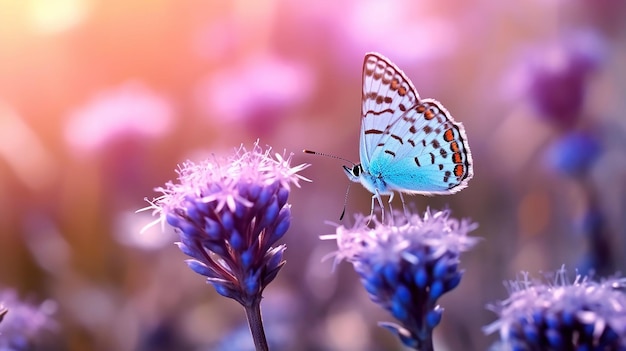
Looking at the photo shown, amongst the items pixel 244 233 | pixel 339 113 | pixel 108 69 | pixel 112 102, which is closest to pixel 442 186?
pixel 244 233

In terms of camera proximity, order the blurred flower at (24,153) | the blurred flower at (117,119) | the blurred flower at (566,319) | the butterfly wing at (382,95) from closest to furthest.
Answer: the blurred flower at (566,319), the butterfly wing at (382,95), the blurred flower at (117,119), the blurred flower at (24,153)

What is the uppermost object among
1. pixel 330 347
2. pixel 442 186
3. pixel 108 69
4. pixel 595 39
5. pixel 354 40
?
pixel 108 69

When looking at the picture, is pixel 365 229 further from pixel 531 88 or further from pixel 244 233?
pixel 531 88

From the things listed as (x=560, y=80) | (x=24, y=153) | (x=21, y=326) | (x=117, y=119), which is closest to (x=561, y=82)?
(x=560, y=80)

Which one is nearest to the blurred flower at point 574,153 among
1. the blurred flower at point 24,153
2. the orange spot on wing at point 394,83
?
the orange spot on wing at point 394,83

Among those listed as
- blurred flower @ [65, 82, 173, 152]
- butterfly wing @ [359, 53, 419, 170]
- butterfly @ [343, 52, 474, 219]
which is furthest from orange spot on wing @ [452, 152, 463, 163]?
blurred flower @ [65, 82, 173, 152]

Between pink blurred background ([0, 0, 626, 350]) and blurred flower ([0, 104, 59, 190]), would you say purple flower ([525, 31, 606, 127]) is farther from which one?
blurred flower ([0, 104, 59, 190])

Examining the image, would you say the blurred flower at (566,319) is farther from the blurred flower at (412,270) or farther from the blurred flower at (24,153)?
the blurred flower at (24,153)
